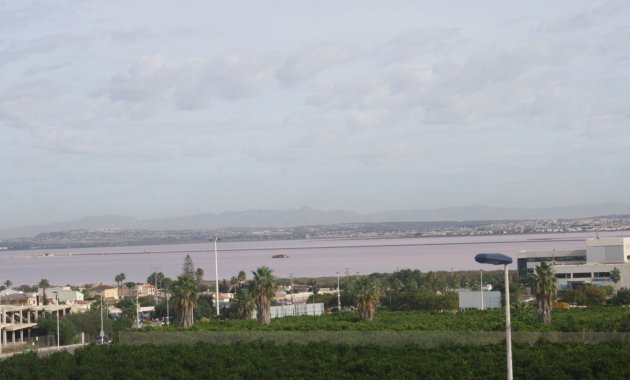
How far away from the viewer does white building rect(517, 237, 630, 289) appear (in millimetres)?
89938

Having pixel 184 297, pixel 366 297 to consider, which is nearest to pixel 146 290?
pixel 184 297

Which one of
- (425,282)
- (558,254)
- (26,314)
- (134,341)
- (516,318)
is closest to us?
(134,341)

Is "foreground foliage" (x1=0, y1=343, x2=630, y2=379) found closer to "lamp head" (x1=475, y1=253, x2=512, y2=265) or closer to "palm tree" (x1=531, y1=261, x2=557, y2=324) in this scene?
"lamp head" (x1=475, y1=253, x2=512, y2=265)

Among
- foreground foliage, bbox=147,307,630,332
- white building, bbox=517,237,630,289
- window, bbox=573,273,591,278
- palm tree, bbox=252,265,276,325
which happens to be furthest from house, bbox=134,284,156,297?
palm tree, bbox=252,265,276,325

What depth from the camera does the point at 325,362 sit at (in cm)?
3519

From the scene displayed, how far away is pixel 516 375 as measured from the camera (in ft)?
104

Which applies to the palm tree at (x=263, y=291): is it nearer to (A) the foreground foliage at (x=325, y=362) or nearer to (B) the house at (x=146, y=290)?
(A) the foreground foliage at (x=325, y=362)

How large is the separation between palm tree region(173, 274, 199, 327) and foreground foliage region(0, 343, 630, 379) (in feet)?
51.4

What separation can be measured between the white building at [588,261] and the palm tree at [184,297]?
1564 inches

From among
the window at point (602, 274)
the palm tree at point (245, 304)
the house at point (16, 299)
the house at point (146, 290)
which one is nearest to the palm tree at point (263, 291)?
the palm tree at point (245, 304)

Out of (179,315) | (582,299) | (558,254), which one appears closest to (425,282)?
(558,254)

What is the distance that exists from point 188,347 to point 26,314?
124 feet

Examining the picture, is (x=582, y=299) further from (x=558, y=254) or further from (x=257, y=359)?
(x=257, y=359)

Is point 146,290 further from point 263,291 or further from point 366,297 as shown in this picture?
point 366,297
